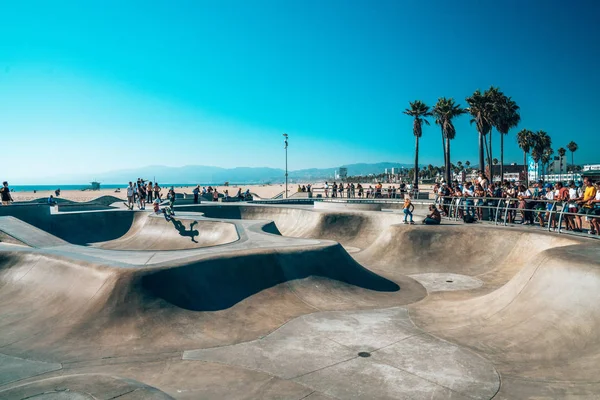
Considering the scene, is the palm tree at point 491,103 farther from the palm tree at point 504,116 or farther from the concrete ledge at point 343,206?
the concrete ledge at point 343,206

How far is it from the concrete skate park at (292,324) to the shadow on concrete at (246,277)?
33 mm

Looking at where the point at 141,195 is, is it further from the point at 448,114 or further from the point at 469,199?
the point at 448,114

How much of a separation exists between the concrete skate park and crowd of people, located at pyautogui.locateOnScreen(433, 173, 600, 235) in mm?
1084

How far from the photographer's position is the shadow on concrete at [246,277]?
8297mm

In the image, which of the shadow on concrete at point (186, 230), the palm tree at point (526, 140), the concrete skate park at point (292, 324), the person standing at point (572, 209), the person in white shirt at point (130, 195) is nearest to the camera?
the concrete skate park at point (292, 324)

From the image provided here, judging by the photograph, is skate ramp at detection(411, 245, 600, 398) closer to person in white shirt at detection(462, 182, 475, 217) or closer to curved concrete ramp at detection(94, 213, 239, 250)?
person in white shirt at detection(462, 182, 475, 217)

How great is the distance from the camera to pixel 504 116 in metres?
48.2

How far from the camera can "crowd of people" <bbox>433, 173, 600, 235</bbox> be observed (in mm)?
11594

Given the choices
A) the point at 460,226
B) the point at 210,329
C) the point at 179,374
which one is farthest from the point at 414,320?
the point at 460,226

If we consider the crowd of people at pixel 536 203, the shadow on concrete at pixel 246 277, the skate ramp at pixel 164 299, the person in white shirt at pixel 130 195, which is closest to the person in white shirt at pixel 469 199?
the crowd of people at pixel 536 203

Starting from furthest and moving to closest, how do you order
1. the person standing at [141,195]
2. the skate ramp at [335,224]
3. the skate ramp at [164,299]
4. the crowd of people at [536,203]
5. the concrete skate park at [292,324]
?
the person standing at [141,195] → the skate ramp at [335,224] → the crowd of people at [536,203] → the skate ramp at [164,299] → the concrete skate park at [292,324]

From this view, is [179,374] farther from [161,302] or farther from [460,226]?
[460,226]

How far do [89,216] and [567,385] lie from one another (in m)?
22.6

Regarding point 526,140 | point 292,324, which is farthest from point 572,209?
point 526,140
